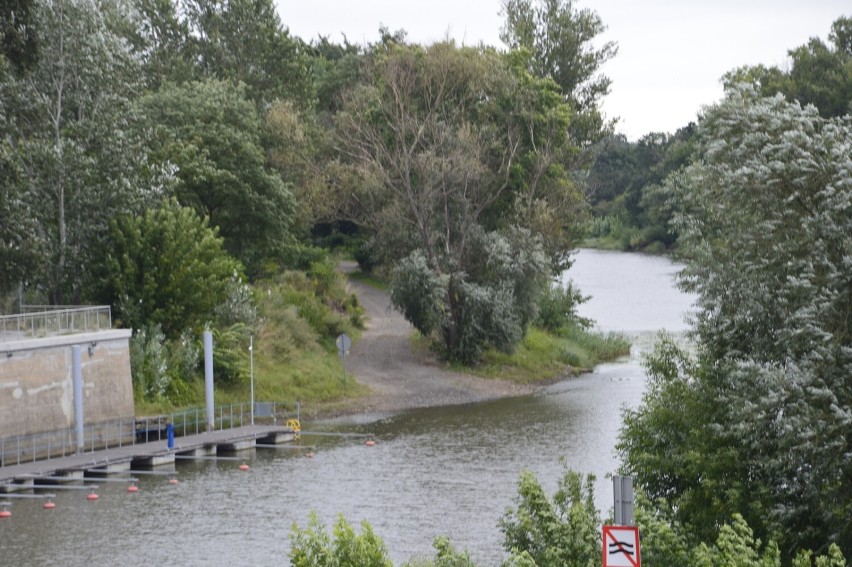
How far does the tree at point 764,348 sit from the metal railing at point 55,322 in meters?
19.7

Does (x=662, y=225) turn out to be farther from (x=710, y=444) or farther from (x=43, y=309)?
(x=710, y=444)

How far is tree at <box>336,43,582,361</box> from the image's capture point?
60.2 meters

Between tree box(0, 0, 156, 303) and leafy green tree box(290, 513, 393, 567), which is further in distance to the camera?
tree box(0, 0, 156, 303)

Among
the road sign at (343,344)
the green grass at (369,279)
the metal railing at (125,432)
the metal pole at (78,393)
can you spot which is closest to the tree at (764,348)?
the metal railing at (125,432)

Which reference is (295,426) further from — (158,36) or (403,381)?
Result: (158,36)

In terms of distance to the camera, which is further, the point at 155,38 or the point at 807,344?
the point at 155,38

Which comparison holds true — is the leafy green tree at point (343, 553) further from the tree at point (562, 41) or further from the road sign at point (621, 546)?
the tree at point (562, 41)

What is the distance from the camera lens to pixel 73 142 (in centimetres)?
4803

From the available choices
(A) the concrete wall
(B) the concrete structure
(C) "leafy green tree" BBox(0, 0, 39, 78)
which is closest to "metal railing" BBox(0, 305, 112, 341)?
(B) the concrete structure

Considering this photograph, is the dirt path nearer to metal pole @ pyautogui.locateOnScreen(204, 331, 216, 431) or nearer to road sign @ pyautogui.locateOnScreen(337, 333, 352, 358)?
road sign @ pyautogui.locateOnScreen(337, 333, 352, 358)

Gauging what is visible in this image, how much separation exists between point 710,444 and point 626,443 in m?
3.25

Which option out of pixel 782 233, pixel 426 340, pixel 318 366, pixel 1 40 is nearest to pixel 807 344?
pixel 782 233

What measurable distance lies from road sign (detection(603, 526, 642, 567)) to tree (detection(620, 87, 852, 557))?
8231 millimetres

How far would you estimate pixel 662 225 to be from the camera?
136m
